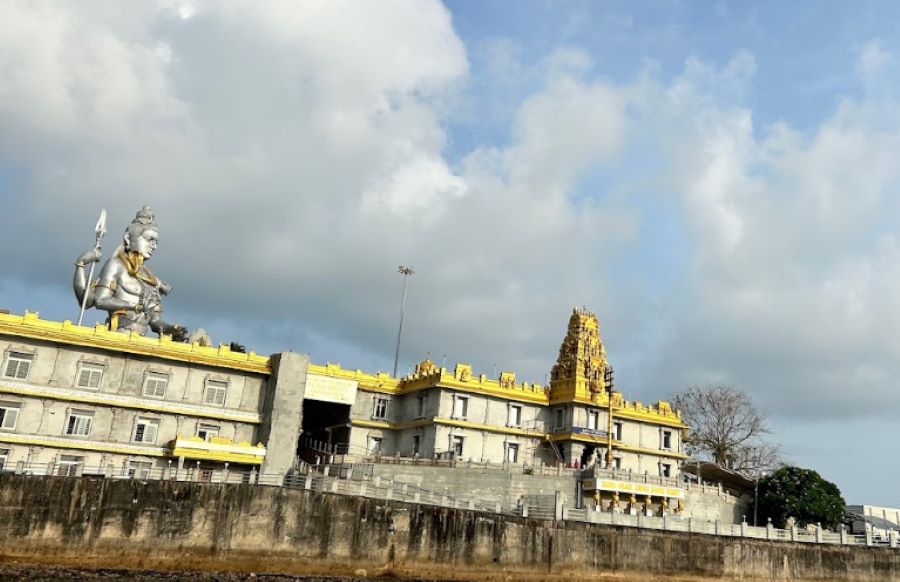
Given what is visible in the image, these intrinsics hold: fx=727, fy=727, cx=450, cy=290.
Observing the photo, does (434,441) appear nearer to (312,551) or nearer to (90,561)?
(312,551)

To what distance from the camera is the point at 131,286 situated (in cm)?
6366

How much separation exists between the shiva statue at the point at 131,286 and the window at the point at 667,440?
48.2 metres

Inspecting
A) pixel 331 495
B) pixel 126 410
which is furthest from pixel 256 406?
pixel 331 495

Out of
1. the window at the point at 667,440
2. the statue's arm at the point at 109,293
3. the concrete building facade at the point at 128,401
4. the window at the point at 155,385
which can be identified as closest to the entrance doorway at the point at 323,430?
the concrete building facade at the point at 128,401

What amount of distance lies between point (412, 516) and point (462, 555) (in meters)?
3.65

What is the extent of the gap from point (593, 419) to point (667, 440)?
36.0ft

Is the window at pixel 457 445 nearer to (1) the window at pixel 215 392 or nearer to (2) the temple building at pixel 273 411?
(2) the temple building at pixel 273 411

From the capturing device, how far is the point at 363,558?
3984 centimetres

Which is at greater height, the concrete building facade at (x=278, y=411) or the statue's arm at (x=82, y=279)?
the statue's arm at (x=82, y=279)

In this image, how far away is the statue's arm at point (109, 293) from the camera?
61.7m

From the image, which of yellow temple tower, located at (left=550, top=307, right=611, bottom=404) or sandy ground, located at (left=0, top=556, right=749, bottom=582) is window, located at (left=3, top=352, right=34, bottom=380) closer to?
sandy ground, located at (left=0, top=556, right=749, bottom=582)

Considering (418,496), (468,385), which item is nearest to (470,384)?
(468,385)

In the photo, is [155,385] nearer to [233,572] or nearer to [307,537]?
[233,572]

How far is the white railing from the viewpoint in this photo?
41438 mm
